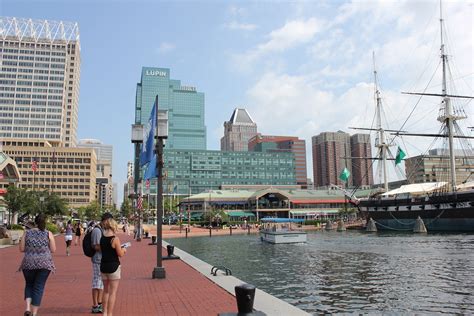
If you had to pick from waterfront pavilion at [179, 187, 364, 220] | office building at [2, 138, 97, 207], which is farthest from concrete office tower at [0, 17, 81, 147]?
waterfront pavilion at [179, 187, 364, 220]

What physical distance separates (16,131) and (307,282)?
17006 cm

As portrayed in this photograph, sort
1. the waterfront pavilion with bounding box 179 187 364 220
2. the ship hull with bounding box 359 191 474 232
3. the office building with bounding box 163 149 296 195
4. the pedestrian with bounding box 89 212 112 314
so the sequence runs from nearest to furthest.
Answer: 1. the pedestrian with bounding box 89 212 112 314
2. the ship hull with bounding box 359 191 474 232
3. the waterfront pavilion with bounding box 179 187 364 220
4. the office building with bounding box 163 149 296 195

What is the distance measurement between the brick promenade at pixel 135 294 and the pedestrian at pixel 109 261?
1351mm

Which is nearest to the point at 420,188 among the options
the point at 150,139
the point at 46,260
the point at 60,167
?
the point at 150,139

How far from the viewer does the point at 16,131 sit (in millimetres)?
158000

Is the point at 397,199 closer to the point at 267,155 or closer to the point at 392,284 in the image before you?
the point at 392,284

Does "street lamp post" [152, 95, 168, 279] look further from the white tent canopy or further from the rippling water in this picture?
the white tent canopy

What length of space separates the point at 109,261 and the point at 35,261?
148cm

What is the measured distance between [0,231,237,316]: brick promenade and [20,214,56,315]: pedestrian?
3.90 ft

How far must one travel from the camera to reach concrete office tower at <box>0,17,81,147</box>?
157125 mm

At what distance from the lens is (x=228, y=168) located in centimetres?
18225

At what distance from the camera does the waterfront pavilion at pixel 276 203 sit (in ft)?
358

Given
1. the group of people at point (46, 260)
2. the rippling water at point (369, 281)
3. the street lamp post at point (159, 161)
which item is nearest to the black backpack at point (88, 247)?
the group of people at point (46, 260)

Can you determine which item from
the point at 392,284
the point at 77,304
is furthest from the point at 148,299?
the point at 392,284
